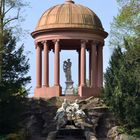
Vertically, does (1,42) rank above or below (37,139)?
above

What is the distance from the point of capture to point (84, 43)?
5091 cm

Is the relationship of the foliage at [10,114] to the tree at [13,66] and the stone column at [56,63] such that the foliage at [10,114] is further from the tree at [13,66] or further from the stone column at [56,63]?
the stone column at [56,63]

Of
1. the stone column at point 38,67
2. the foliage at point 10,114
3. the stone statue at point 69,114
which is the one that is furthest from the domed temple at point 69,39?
the foliage at point 10,114

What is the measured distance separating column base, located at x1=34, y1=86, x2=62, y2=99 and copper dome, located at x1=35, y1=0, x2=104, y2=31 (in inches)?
193

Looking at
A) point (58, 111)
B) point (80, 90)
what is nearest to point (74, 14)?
point (80, 90)

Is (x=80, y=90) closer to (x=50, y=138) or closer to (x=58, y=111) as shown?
(x=58, y=111)

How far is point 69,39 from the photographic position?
5097cm

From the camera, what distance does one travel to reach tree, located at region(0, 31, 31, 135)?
126 feet

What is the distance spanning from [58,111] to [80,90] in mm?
6610

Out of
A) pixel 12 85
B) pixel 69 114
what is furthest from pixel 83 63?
pixel 12 85

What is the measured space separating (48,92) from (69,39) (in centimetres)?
464

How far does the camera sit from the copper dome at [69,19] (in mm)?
50787

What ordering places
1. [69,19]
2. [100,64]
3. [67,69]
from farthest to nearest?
1. [100,64]
2. [67,69]
3. [69,19]

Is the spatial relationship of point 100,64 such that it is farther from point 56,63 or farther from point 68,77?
point 56,63
